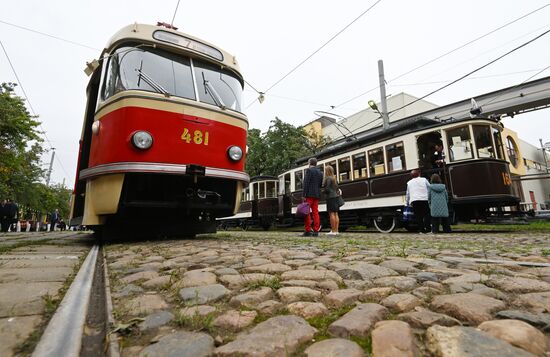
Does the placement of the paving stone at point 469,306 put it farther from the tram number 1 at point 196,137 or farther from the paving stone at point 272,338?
the tram number 1 at point 196,137

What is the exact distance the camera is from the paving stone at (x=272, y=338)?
0.87 m

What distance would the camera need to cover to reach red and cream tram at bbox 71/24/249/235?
13.3ft

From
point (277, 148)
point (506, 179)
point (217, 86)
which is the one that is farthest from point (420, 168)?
point (277, 148)

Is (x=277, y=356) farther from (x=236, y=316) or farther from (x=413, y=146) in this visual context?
(x=413, y=146)

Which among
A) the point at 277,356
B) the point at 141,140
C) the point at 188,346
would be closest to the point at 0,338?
the point at 188,346

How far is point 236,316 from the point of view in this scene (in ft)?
3.79

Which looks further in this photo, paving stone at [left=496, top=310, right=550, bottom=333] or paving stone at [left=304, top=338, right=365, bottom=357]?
paving stone at [left=496, top=310, right=550, bottom=333]

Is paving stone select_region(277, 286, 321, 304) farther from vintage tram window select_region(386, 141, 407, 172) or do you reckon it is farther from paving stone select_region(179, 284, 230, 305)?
vintage tram window select_region(386, 141, 407, 172)

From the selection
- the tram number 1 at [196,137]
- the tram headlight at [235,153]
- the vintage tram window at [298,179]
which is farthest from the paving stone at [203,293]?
the vintage tram window at [298,179]

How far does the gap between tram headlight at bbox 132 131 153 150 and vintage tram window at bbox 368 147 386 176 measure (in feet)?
24.9

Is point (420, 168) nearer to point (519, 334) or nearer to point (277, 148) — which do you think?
point (519, 334)

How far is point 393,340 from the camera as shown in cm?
89

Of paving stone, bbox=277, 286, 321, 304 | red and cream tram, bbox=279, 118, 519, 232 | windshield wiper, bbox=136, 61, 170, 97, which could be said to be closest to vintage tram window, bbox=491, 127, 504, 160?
red and cream tram, bbox=279, 118, 519, 232

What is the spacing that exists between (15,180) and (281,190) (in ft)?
59.0
